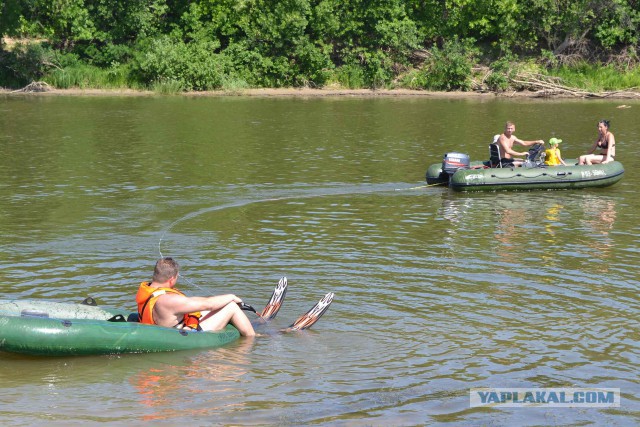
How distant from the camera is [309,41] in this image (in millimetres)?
38781

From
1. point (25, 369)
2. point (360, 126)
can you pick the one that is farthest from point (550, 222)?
point (360, 126)

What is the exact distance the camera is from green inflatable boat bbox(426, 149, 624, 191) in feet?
55.1

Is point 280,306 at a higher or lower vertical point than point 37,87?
lower

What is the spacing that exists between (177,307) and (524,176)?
31.5 feet

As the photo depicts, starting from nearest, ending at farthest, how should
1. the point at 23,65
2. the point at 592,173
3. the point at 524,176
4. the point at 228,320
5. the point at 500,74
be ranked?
the point at 228,320 < the point at 524,176 < the point at 592,173 < the point at 500,74 < the point at 23,65

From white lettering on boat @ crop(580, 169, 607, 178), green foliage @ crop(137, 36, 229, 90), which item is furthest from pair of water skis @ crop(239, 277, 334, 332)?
green foliage @ crop(137, 36, 229, 90)

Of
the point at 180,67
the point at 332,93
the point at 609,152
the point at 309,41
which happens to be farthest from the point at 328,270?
the point at 309,41

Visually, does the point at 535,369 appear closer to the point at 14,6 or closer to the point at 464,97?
the point at 464,97

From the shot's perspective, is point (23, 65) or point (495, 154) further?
point (23, 65)

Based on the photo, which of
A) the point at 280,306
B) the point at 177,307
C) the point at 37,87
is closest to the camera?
the point at 177,307

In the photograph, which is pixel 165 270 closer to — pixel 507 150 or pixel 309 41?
pixel 507 150

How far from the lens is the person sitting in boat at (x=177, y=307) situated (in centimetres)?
859

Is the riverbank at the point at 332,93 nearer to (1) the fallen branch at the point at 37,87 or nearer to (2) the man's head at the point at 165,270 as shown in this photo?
(1) the fallen branch at the point at 37,87

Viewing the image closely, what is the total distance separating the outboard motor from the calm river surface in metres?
0.39
